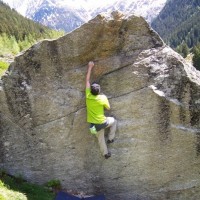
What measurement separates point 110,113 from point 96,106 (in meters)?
1.68

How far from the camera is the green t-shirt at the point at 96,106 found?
64.0ft

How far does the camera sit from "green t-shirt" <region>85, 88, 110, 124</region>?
768 inches

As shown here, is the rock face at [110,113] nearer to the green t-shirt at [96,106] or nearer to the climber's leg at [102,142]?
the climber's leg at [102,142]

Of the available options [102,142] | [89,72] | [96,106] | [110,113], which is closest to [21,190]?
[102,142]

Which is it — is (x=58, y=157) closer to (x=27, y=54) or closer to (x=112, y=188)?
(x=112, y=188)

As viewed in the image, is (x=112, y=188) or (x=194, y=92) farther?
(x=112, y=188)

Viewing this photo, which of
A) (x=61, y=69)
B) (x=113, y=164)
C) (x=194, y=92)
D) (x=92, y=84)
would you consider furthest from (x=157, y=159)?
(x=61, y=69)

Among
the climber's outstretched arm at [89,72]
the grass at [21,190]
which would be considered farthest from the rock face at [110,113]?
the grass at [21,190]

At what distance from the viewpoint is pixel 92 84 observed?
66.4 feet

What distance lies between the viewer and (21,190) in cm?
1986

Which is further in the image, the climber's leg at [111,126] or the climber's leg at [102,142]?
the climber's leg at [102,142]

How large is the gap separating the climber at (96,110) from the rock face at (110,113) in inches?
28.7

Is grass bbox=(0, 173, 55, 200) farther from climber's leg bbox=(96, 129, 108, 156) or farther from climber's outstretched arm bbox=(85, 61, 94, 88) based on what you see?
climber's outstretched arm bbox=(85, 61, 94, 88)

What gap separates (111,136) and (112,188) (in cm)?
331
